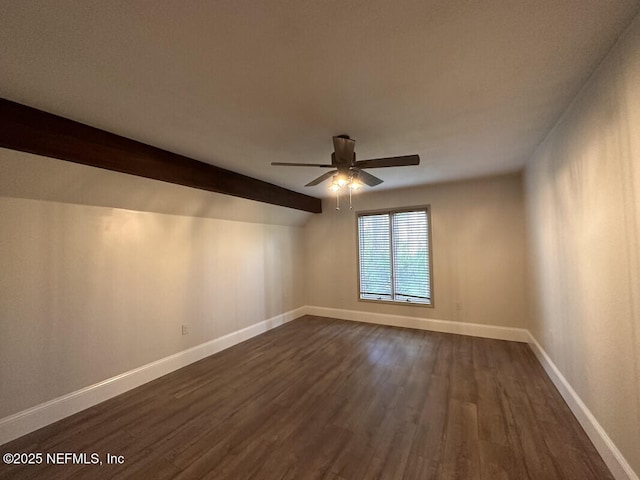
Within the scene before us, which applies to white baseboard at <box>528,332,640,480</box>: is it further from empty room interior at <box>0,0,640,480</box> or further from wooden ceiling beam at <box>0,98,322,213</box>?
wooden ceiling beam at <box>0,98,322,213</box>

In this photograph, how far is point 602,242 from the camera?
5.37 ft

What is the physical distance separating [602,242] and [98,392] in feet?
14.1

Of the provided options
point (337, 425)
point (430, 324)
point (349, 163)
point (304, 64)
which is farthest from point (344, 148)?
point (430, 324)

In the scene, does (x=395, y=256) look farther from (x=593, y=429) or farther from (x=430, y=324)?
(x=593, y=429)

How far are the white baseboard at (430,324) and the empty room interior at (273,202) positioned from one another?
0.22 ft

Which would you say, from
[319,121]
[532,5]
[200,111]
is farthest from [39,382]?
[532,5]

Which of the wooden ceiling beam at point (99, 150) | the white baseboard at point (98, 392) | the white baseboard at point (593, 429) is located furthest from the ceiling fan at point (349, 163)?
the white baseboard at point (98, 392)

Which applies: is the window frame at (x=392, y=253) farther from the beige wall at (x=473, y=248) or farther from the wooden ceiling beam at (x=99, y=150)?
the wooden ceiling beam at (x=99, y=150)

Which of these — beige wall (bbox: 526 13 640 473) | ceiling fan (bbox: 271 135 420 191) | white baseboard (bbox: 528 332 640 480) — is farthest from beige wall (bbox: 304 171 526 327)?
ceiling fan (bbox: 271 135 420 191)

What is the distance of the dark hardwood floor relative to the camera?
1706 millimetres

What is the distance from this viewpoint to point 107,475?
170 cm

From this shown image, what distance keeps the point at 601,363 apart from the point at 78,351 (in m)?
4.18

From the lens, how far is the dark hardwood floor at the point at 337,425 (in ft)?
5.60

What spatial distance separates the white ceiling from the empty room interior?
0.04 feet
